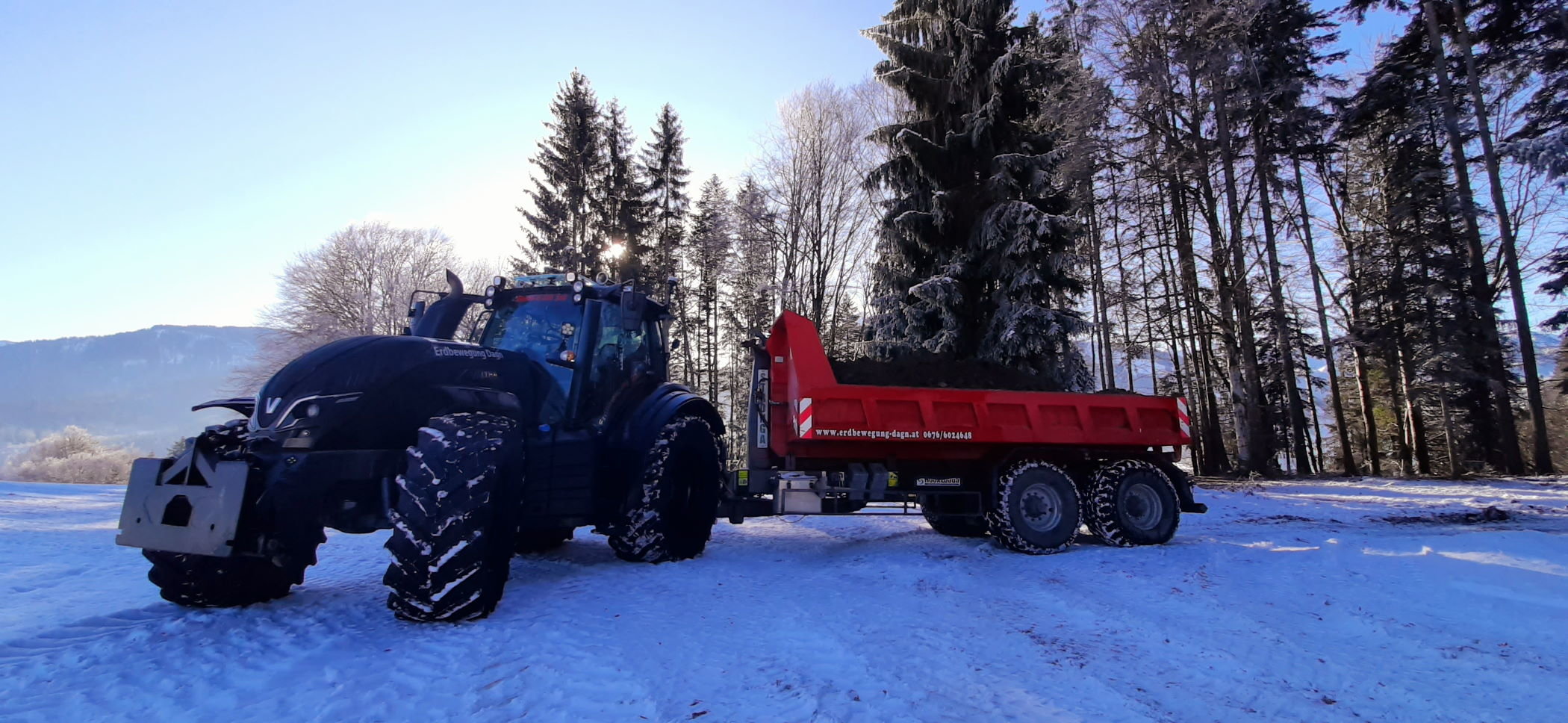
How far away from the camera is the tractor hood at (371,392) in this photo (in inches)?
156

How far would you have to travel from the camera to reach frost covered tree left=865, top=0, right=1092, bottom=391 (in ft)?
51.6

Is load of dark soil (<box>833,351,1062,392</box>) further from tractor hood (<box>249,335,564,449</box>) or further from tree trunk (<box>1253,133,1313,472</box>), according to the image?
tree trunk (<box>1253,133,1313,472</box>)

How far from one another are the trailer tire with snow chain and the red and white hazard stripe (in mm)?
3535

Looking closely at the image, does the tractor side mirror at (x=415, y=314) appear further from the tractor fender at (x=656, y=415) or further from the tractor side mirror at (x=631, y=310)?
the tractor fender at (x=656, y=415)

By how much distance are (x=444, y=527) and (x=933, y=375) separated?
15.9 ft

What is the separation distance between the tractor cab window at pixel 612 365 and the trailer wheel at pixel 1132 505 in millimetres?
4615

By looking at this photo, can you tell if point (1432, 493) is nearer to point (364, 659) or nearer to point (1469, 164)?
point (1469, 164)

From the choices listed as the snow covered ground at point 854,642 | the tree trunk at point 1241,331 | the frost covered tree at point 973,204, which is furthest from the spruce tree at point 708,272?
the snow covered ground at point 854,642

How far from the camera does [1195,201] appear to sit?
17.8 metres

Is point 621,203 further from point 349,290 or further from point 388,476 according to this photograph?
point 388,476

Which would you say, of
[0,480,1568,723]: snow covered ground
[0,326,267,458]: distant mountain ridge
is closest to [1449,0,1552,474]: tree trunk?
[0,480,1568,723]: snow covered ground

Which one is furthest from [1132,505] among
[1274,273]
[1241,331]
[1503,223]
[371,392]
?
[1503,223]

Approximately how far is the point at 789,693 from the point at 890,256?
15219mm

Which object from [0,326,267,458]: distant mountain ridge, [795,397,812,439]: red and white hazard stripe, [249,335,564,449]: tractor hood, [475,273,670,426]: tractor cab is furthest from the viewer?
[0,326,267,458]: distant mountain ridge
